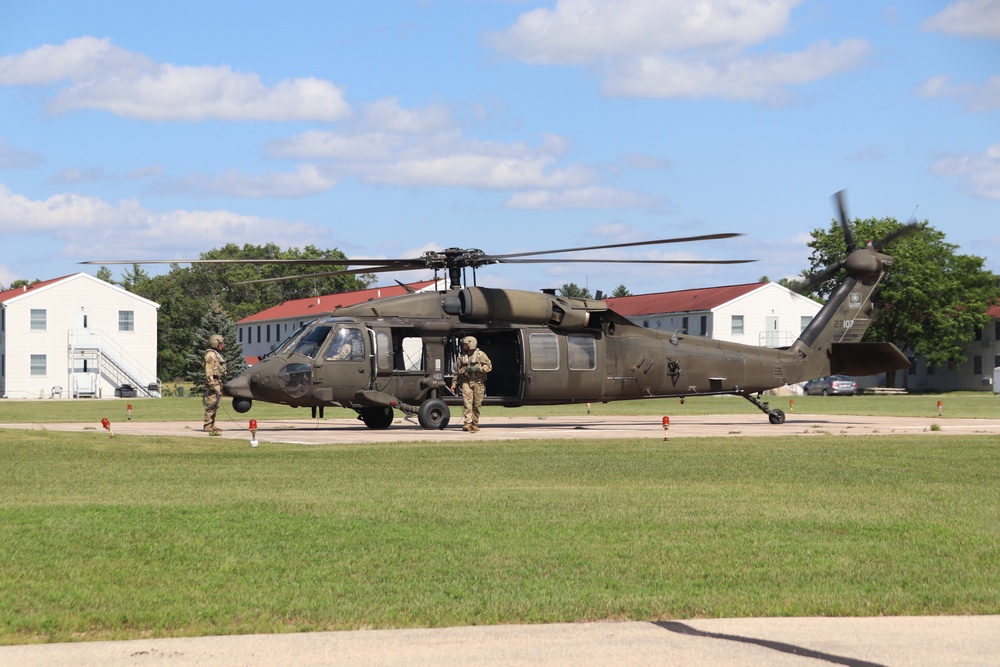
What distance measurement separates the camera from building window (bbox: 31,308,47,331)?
3541 inches

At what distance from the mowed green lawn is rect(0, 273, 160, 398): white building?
246ft

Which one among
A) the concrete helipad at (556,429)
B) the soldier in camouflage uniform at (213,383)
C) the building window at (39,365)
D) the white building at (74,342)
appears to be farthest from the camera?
the building window at (39,365)

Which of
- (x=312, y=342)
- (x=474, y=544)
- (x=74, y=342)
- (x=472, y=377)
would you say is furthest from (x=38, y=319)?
(x=474, y=544)

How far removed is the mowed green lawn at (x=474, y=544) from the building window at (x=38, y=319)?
249ft

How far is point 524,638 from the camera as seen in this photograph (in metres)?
7.46

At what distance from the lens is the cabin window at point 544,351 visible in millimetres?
30938

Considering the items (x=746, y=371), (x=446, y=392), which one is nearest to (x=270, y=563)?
(x=446, y=392)

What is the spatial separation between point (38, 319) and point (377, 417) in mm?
66762

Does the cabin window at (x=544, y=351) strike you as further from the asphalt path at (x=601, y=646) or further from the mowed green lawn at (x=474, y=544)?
the asphalt path at (x=601, y=646)

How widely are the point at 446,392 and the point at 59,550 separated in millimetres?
20538

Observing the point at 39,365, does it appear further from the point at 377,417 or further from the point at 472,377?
the point at 472,377

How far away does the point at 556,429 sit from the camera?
3145cm

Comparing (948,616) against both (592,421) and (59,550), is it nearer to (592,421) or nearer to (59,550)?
(59,550)

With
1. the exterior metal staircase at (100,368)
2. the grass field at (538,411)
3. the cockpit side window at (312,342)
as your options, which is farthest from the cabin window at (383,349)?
the exterior metal staircase at (100,368)
